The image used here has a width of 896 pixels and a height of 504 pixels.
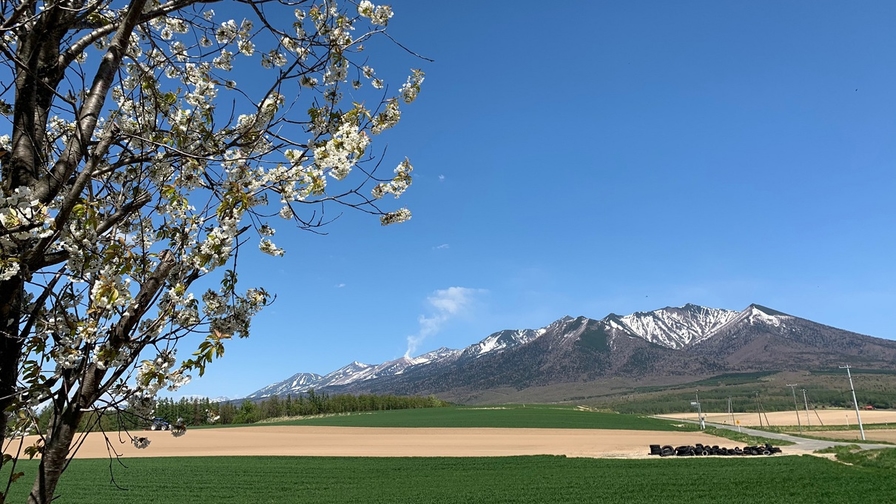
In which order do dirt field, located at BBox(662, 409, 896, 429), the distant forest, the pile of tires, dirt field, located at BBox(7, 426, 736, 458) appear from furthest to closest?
1. the distant forest
2. dirt field, located at BBox(662, 409, 896, 429)
3. dirt field, located at BBox(7, 426, 736, 458)
4. the pile of tires

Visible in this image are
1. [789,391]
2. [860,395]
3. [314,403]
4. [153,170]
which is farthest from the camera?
[789,391]

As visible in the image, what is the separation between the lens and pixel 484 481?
75.2 ft

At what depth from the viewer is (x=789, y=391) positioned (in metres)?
167

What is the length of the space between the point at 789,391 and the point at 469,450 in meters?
169

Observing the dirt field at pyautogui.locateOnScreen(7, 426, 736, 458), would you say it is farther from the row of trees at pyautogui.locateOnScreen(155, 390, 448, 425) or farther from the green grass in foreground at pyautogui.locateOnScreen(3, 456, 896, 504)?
the row of trees at pyautogui.locateOnScreen(155, 390, 448, 425)

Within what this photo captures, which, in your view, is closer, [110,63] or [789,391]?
[110,63]

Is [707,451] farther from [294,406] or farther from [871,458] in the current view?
[294,406]

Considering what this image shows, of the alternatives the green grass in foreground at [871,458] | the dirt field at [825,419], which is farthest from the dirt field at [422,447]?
the dirt field at [825,419]

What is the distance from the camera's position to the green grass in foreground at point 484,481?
1892 centimetres

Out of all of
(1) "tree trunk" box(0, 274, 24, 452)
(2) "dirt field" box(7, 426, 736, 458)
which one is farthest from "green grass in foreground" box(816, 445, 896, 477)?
(1) "tree trunk" box(0, 274, 24, 452)

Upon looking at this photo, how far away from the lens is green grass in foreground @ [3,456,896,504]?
18.9m

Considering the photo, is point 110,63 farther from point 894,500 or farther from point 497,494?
point 894,500

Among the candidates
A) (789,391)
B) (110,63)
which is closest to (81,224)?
(110,63)

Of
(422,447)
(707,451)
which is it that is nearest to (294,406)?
(422,447)
